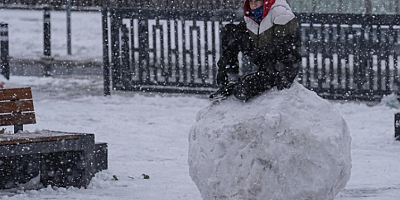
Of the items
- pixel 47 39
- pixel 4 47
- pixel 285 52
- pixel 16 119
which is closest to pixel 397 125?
pixel 285 52

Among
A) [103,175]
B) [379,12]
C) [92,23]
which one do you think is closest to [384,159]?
[103,175]

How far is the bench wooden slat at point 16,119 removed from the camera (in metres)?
7.93

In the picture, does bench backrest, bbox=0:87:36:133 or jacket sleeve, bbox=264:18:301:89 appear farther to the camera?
bench backrest, bbox=0:87:36:133

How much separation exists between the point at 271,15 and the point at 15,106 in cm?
307

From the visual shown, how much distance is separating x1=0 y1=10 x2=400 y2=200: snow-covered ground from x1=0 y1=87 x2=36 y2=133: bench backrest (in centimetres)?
85

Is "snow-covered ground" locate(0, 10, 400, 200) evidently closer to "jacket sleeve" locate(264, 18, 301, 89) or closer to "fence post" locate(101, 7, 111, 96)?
"fence post" locate(101, 7, 111, 96)

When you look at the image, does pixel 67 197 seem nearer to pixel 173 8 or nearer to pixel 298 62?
pixel 298 62

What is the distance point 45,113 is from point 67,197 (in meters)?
5.30

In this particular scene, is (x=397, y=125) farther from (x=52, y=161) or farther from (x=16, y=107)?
(x=16, y=107)

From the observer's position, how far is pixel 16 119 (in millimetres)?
7988

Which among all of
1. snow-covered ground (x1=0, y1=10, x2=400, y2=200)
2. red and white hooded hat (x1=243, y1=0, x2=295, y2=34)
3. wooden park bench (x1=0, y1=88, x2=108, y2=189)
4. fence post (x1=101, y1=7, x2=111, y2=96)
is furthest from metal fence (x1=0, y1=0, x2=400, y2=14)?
red and white hooded hat (x1=243, y1=0, x2=295, y2=34)

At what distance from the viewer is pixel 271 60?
610cm

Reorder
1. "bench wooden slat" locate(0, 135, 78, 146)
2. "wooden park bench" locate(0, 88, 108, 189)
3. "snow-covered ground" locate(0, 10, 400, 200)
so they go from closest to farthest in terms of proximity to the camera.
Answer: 1. "bench wooden slat" locate(0, 135, 78, 146)
2. "wooden park bench" locate(0, 88, 108, 189)
3. "snow-covered ground" locate(0, 10, 400, 200)

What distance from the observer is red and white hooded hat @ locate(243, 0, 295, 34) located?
19.9 feet
